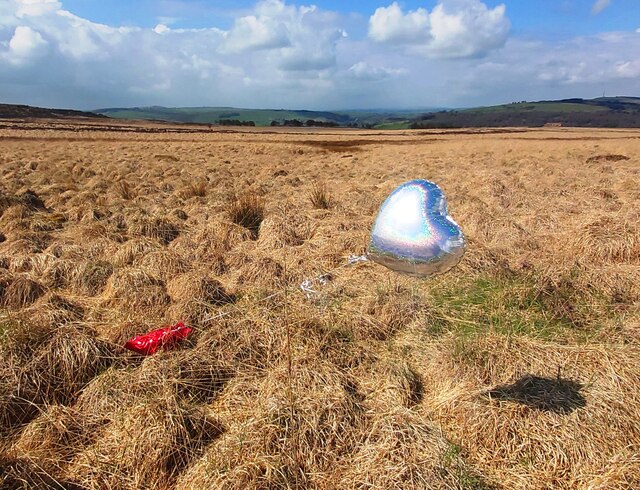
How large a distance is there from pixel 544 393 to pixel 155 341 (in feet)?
11.2

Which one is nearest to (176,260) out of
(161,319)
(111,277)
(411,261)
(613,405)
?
(111,277)

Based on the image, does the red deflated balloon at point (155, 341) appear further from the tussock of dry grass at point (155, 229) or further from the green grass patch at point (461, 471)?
the tussock of dry grass at point (155, 229)

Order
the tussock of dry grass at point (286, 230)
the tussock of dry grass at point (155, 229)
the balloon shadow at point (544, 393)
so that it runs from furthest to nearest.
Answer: the tussock of dry grass at point (155, 229)
the tussock of dry grass at point (286, 230)
the balloon shadow at point (544, 393)

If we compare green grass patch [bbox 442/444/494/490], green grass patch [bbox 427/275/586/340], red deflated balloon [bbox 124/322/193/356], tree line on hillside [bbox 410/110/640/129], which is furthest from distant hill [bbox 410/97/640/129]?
green grass patch [bbox 442/444/494/490]

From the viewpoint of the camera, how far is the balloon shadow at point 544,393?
352cm

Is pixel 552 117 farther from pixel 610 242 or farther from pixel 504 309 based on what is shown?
pixel 504 309

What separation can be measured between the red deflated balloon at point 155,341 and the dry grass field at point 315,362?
0.09 m

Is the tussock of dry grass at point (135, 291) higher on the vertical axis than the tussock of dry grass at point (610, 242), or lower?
lower

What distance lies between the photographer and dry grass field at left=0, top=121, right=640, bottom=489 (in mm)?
3123

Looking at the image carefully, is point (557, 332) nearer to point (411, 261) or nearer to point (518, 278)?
point (518, 278)

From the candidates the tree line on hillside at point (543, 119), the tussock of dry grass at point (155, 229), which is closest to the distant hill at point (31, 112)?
the tree line on hillside at point (543, 119)

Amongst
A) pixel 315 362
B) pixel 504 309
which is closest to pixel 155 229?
pixel 315 362

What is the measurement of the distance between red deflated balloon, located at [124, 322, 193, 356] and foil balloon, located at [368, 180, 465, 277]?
234 cm

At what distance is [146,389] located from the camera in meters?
3.71
